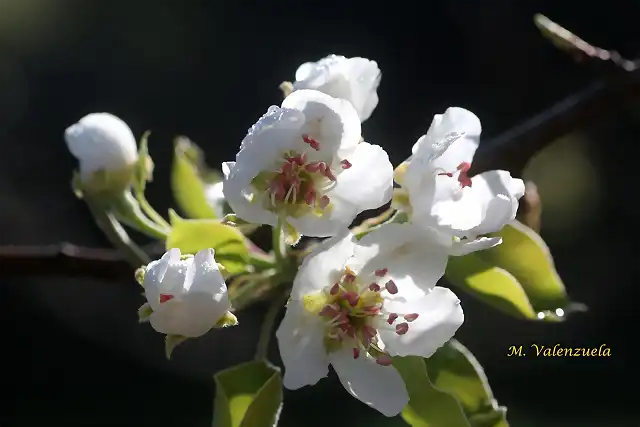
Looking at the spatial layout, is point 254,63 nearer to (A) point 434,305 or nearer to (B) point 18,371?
(B) point 18,371

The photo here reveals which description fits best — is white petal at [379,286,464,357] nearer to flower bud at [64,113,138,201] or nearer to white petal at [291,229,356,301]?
white petal at [291,229,356,301]

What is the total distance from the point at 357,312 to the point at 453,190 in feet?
0.46

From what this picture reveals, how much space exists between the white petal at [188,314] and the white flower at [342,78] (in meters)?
0.23

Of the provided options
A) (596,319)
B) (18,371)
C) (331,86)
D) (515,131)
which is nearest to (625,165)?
(596,319)

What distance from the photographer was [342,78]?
29.2 inches

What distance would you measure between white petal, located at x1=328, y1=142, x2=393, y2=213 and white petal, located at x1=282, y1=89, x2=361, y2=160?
0.01 meters

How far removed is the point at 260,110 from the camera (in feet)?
10.4

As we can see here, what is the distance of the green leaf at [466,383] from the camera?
0.73 m

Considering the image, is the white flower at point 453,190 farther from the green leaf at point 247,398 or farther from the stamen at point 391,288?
the green leaf at point 247,398

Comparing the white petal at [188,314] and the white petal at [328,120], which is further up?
the white petal at [328,120]

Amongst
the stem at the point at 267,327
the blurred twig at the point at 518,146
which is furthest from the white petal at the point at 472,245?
the blurred twig at the point at 518,146

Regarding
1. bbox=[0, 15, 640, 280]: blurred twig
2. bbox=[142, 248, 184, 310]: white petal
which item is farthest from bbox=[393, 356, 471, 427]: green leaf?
bbox=[0, 15, 640, 280]: blurred twig

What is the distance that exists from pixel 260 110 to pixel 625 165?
57.9 inches

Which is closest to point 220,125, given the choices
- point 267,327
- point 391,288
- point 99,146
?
point 99,146
